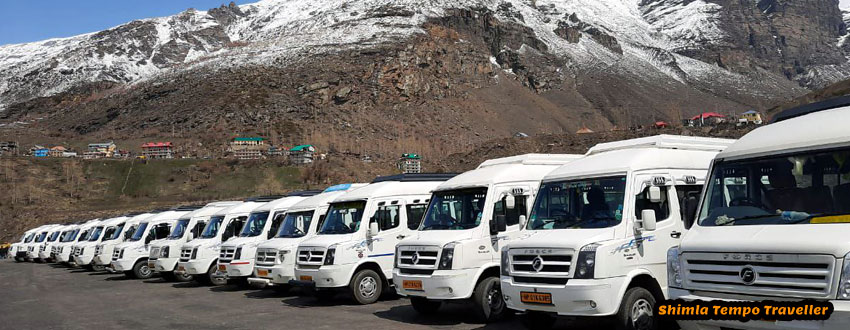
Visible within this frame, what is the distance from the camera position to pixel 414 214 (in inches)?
641

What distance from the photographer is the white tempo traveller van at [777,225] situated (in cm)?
648

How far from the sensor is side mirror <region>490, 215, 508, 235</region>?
1186 centimetres

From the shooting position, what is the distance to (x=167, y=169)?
116438mm

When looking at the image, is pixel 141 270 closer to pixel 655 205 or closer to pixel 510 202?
pixel 510 202

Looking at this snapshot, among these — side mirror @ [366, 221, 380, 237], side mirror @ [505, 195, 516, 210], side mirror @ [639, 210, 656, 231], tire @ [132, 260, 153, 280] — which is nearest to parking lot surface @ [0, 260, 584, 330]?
→ side mirror @ [366, 221, 380, 237]

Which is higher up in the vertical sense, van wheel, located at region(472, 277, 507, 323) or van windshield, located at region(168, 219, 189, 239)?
van windshield, located at region(168, 219, 189, 239)

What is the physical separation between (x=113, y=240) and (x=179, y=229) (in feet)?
23.0

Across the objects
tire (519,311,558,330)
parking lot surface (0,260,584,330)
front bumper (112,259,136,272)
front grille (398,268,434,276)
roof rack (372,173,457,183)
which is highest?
roof rack (372,173,457,183)

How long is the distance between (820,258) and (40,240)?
45.3 meters

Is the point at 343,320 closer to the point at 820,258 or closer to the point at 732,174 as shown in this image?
the point at 732,174

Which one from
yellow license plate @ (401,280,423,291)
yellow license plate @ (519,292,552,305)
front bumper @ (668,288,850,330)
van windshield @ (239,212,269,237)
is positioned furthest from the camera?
van windshield @ (239,212,269,237)

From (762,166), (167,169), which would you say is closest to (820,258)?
(762,166)

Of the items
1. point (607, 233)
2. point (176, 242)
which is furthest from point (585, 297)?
point (176, 242)

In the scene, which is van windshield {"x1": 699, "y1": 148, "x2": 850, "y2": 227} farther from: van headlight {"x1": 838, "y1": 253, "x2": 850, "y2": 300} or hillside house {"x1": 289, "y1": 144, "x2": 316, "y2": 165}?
hillside house {"x1": 289, "y1": 144, "x2": 316, "y2": 165}
